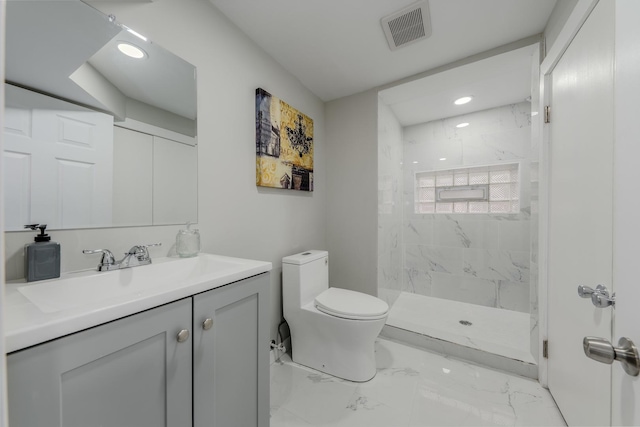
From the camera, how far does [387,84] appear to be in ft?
6.93

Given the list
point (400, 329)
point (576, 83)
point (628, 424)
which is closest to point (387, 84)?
point (576, 83)

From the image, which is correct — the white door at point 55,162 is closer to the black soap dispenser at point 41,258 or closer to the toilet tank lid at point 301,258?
the black soap dispenser at point 41,258

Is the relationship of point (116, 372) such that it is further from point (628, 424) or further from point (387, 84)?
point (387, 84)

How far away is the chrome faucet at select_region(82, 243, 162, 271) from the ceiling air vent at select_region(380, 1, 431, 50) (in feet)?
5.89

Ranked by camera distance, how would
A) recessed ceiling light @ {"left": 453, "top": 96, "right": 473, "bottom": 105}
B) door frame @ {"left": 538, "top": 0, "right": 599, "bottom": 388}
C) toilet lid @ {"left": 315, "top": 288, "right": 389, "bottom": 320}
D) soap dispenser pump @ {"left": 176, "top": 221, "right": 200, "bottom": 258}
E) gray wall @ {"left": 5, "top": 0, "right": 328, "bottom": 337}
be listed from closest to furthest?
gray wall @ {"left": 5, "top": 0, "right": 328, "bottom": 337} < soap dispenser pump @ {"left": 176, "top": 221, "right": 200, "bottom": 258} < door frame @ {"left": 538, "top": 0, "right": 599, "bottom": 388} < toilet lid @ {"left": 315, "top": 288, "right": 389, "bottom": 320} < recessed ceiling light @ {"left": 453, "top": 96, "right": 473, "bottom": 105}

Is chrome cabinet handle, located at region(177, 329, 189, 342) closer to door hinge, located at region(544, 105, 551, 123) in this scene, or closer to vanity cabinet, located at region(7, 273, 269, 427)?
vanity cabinet, located at region(7, 273, 269, 427)

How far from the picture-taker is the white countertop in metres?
0.47

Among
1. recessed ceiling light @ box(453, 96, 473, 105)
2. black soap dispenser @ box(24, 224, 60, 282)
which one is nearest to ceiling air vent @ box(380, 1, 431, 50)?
recessed ceiling light @ box(453, 96, 473, 105)

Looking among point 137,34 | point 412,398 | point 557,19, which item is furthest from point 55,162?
point 557,19

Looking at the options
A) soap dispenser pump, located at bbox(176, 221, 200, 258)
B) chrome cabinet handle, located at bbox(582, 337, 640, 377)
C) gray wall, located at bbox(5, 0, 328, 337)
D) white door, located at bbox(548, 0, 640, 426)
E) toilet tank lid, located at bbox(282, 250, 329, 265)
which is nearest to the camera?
chrome cabinet handle, located at bbox(582, 337, 640, 377)

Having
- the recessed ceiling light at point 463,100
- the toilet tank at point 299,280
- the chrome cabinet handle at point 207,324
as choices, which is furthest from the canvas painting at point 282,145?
the recessed ceiling light at point 463,100

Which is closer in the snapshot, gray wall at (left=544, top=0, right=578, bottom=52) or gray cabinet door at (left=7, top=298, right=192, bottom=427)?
gray cabinet door at (left=7, top=298, right=192, bottom=427)

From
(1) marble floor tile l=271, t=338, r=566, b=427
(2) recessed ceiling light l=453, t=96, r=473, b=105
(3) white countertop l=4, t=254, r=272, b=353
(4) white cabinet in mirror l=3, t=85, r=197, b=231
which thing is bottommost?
(1) marble floor tile l=271, t=338, r=566, b=427

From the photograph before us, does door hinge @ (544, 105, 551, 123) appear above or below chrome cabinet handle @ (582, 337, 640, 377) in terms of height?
above
